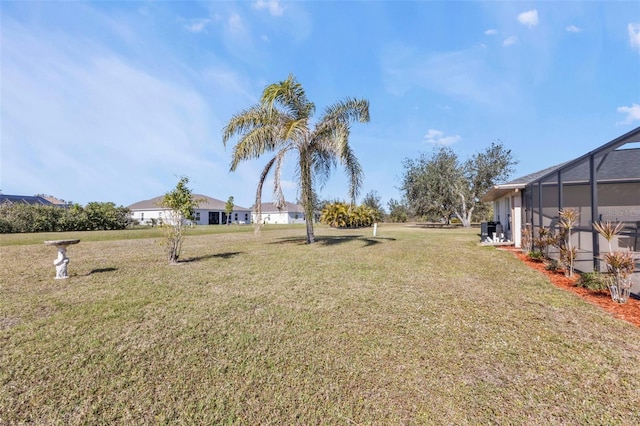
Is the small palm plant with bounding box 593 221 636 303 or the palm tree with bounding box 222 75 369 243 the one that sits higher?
the palm tree with bounding box 222 75 369 243

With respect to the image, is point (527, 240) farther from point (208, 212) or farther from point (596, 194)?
point (208, 212)

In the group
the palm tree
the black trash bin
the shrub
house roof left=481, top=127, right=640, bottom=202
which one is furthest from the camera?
the black trash bin

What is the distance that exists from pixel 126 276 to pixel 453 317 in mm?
6768

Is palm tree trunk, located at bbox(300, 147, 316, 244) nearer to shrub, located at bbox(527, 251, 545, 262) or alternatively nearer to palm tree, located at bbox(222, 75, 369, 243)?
palm tree, located at bbox(222, 75, 369, 243)

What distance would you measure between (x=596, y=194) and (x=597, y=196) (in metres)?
0.19

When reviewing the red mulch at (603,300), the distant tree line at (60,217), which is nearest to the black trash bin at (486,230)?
the red mulch at (603,300)

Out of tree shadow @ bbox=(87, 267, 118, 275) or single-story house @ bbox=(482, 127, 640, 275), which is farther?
tree shadow @ bbox=(87, 267, 118, 275)

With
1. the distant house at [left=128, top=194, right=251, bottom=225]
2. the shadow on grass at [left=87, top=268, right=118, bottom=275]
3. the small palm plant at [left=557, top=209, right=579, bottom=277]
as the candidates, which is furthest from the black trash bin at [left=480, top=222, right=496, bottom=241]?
the distant house at [left=128, top=194, right=251, bottom=225]

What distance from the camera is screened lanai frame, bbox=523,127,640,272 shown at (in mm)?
5633

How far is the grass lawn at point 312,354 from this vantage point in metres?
2.19

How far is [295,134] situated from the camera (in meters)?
9.78

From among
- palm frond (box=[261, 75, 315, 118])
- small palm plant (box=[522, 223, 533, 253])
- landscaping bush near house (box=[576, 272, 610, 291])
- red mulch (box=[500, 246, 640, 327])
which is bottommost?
red mulch (box=[500, 246, 640, 327])

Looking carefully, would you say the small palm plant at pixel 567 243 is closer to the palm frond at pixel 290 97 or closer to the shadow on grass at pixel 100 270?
the palm frond at pixel 290 97

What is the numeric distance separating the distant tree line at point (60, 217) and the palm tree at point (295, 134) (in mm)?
21666
